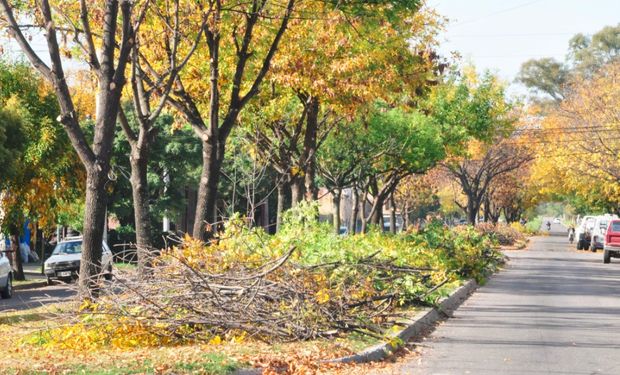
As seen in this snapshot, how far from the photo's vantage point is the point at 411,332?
15.6 meters

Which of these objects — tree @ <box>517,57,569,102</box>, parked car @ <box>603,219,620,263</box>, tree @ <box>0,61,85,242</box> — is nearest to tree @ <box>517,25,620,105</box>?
tree @ <box>517,57,569,102</box>

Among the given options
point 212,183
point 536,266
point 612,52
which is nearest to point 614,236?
point 536,266

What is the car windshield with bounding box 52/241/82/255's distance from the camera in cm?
3700

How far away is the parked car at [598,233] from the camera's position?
60175 mm

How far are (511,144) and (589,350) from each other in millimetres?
57498

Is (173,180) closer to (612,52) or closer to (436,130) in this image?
(436,130)

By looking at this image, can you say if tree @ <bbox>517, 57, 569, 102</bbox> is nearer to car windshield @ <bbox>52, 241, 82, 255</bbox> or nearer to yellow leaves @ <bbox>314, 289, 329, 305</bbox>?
car windshield @ <bbox>52, 241, 82, 255</bbox>

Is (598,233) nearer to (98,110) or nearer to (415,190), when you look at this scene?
(415,190)

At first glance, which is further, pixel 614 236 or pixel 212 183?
pixel 614 236

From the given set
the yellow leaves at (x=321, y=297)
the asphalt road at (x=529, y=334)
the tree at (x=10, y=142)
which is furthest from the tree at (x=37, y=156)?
the yellow leaves at (x=321, y=297)

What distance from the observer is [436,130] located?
4059 cm

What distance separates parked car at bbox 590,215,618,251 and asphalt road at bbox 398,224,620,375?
3157 centimetres

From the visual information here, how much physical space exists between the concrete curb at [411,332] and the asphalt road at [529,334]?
25cm

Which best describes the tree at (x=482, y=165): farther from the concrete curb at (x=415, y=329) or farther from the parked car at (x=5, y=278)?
the concrete curb at (x=415, y=329)
